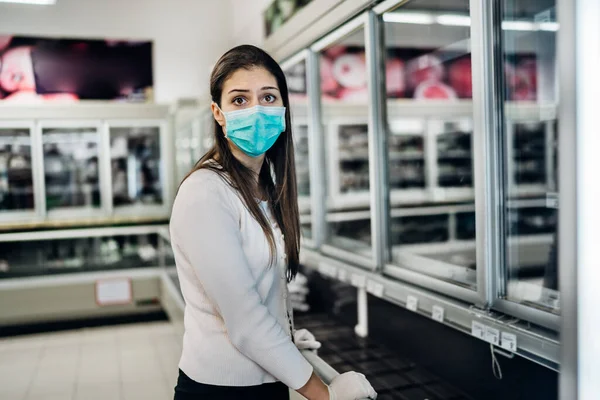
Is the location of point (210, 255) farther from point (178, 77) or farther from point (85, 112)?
point (178, 77)

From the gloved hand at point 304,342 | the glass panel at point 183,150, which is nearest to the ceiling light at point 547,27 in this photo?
the gloved hand at point 304,342

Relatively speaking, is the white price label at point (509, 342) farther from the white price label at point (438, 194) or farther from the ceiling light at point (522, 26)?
the white price label at point (438, 194)

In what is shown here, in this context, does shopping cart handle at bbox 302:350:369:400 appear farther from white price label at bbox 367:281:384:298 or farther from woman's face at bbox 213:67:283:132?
white price label at bbox 367:281:384:298

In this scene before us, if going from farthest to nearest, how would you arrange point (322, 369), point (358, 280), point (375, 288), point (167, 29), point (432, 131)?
point (167, 29)
point (432, 131)
point (358, 280)
point (375, 288)
point (322, 369)

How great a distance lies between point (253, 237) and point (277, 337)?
8.8 inches

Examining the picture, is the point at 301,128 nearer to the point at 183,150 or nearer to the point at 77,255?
the point at 183,150

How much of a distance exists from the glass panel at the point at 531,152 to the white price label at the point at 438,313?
0.27 metres

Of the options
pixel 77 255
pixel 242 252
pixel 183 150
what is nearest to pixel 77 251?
pixel 77 255

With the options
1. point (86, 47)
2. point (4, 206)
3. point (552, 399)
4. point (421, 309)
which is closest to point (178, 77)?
point (86, 47)

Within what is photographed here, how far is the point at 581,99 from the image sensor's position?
0.84m

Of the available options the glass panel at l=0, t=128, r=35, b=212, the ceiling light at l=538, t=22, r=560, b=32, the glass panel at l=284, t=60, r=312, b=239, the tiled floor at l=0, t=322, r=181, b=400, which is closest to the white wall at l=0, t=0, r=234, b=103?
the glass panel at l=0, t=128, r=35, b=212

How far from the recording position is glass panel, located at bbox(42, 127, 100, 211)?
275 inches

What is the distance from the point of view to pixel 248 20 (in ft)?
21.5

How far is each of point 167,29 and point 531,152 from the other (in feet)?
15.8
